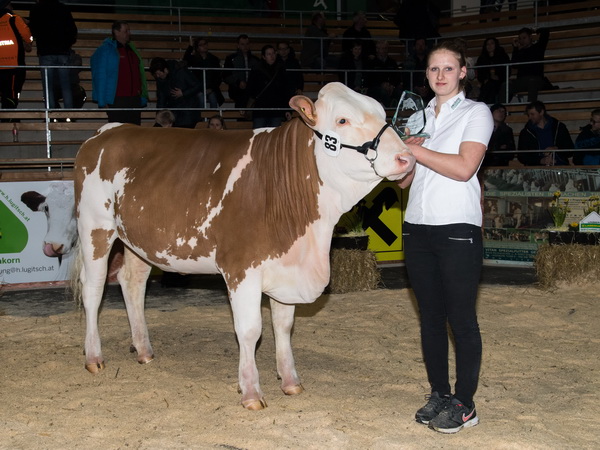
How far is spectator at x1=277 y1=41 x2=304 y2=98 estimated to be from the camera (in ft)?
35.5

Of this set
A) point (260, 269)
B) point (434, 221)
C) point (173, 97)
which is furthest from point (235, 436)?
point (173, 97)

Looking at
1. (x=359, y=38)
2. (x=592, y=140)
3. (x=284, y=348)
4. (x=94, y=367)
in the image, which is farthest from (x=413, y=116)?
(x=359, y=38)

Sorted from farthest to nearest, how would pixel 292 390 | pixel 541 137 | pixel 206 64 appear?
pixel 206 64, pixel 541 137, pixel 292 390

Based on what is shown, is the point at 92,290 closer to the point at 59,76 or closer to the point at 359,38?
the point at 59,76

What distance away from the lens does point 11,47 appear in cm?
987

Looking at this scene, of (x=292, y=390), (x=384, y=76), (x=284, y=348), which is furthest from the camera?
(x=384, y=76)

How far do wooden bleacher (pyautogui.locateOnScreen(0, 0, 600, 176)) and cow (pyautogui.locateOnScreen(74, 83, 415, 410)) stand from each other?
6.19 metres

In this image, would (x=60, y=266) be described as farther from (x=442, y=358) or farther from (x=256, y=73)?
(x=442, y=358)

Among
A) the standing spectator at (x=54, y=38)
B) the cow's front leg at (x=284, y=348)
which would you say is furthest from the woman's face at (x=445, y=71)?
the standing spectator at (x=54, y=38)

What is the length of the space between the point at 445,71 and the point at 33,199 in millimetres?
6004

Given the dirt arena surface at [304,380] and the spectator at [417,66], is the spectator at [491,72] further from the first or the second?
the dirt arena surface at [304,380]

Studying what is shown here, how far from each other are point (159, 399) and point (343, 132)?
1977 millimetres

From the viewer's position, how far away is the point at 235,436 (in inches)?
152

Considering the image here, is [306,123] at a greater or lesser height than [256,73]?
lesser
